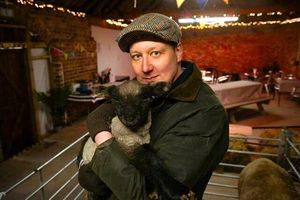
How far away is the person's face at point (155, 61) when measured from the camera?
1166mm

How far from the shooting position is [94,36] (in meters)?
8.80

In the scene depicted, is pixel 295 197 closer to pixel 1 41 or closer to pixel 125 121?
pixel 125 121

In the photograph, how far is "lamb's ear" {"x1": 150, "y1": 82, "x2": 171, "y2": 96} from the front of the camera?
43.7 inches

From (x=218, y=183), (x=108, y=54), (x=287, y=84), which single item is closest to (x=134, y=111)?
(x=218, y=183)

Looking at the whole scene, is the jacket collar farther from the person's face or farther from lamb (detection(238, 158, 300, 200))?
lamb (detection(238, 158, 300, 200))

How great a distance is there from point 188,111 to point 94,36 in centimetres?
824

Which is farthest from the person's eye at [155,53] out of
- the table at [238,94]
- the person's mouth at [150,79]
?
the table at [238,94]

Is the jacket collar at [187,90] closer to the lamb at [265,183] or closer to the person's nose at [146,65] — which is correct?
the person's nose at [146,65]

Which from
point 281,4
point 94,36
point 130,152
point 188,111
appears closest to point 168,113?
point 188,111

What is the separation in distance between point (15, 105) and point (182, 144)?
207 inches

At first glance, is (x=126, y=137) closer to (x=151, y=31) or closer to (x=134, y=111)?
(x=134, y=111)

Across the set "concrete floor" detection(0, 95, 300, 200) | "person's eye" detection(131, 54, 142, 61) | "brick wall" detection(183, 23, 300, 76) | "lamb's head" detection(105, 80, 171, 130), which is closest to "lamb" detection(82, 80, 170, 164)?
"lamb's head" detection(105, 80, 171, 130)

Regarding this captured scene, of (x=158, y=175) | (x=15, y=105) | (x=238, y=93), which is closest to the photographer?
(x=158, y=175)

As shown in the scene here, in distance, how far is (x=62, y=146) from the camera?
5.53 metres
